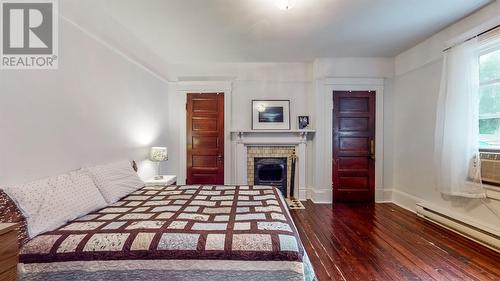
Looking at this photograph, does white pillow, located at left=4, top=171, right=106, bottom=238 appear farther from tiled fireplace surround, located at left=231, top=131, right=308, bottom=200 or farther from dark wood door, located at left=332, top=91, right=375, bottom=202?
dark wood door, located at left=332, top=91, right=375, bottom=202

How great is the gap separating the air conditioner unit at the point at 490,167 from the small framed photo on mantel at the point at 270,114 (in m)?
2.79

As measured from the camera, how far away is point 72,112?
230 centimetres

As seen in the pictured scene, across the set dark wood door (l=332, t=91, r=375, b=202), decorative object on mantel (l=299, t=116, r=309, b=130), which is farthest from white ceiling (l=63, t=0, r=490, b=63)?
decorative object on mantel (l=299, t=116, r=309, b=130)

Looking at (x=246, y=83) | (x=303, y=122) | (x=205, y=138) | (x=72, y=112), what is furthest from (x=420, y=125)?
(x=72, y=112)

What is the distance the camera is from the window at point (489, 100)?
9.00 ft

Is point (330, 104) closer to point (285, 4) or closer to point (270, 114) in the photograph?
point (270, 114)

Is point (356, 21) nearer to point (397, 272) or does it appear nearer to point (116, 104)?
point (397, 272)

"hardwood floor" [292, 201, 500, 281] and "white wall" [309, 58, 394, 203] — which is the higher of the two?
"white wall" [309, 58, 394, 203]

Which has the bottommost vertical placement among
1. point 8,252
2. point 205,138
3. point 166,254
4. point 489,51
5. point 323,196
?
point 323,196

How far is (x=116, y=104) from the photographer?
3.01 metres

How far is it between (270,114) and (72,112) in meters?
3.22

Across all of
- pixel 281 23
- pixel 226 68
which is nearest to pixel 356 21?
pixel 281 23

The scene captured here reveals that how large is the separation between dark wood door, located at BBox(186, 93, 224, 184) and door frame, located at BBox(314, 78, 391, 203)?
1862mm

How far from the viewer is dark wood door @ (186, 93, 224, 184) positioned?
4824 mm
